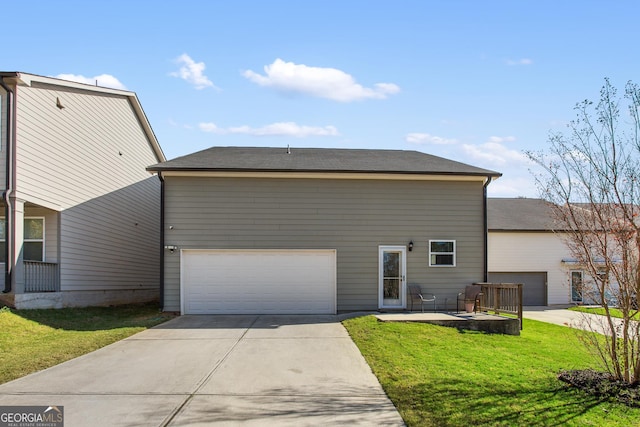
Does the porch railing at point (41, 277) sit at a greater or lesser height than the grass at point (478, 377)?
greater

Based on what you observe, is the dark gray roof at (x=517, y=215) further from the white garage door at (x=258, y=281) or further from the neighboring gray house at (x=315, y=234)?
the white garage door at (x=258, y=281)

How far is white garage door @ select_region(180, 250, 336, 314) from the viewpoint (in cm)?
1445

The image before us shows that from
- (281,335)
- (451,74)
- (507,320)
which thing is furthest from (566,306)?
(281,335)

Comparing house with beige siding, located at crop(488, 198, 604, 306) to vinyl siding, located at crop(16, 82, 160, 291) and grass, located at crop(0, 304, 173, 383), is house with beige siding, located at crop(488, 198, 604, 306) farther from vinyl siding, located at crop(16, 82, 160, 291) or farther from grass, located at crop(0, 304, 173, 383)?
vinyl siding, located at crop(16, 82, 160, 291)

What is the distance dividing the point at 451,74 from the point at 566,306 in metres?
14.1

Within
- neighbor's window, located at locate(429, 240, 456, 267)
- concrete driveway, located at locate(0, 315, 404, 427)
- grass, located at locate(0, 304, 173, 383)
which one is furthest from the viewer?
neighbor's window, located at locate(429, 240, 456, 267)

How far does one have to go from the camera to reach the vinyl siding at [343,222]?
14508 mm

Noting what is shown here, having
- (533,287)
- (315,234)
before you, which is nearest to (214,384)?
(315,234)

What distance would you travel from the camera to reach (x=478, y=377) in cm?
742

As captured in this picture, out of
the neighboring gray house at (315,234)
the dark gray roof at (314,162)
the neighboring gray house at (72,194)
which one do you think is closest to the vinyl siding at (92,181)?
the neighboring gray house at (72,194)

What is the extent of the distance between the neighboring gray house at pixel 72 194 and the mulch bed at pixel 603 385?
38.4 feet

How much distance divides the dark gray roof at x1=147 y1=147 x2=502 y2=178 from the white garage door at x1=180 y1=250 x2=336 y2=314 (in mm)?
2369

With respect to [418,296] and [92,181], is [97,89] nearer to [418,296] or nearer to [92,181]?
[92,181]

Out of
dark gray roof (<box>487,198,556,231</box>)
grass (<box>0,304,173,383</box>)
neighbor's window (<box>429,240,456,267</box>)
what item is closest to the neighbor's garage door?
dark gray roof (<box>487,198,556,231</box>)
